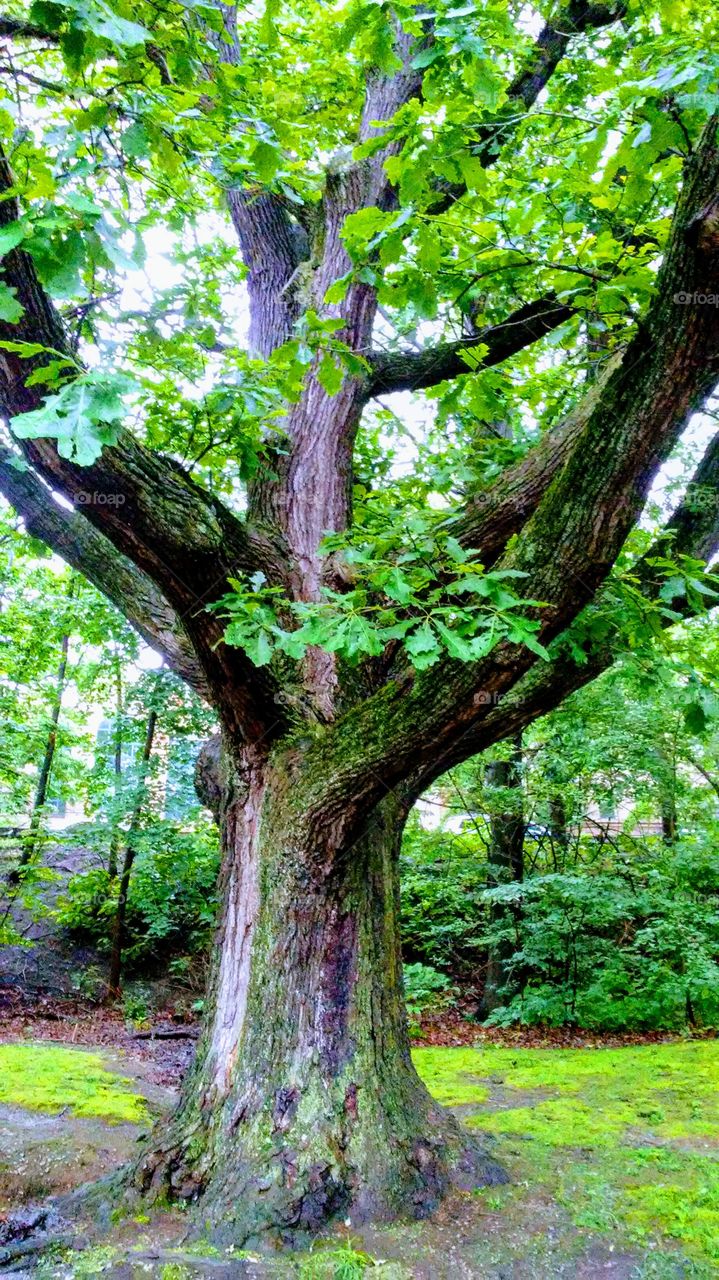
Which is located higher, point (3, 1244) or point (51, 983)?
point (51, 983)

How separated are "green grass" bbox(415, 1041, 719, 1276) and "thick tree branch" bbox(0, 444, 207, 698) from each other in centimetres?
266

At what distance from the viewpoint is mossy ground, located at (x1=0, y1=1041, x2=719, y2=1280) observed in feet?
8.46

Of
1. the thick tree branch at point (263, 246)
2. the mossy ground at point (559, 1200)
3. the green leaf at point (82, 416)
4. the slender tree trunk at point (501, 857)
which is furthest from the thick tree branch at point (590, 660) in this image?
the slender tree trunk at point (501, 857)

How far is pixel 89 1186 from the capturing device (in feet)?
10.0

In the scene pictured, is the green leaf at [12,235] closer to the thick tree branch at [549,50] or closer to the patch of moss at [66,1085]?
the thick tree branch at [549,50]

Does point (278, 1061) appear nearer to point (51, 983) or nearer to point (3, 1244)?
point (3, 1244)

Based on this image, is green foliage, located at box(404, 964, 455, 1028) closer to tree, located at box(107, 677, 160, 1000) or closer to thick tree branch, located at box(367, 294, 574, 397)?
tree, located at box(107, 677, 160, 1000)

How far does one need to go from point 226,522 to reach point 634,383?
68.0 inches

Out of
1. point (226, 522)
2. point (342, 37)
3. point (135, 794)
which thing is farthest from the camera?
point (135, 794)

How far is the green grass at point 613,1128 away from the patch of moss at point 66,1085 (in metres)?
1.85

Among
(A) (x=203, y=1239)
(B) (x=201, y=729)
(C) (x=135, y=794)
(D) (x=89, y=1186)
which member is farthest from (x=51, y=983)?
(A) (x=203, y=1239)

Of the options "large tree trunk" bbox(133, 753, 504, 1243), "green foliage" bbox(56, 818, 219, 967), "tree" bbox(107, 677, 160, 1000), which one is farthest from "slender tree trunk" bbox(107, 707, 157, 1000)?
"large tree trunk" bbox(133, 753, 504, 1243)

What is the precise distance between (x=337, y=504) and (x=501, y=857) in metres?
5.06

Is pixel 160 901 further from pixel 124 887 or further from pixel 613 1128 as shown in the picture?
pixel 613 1128
